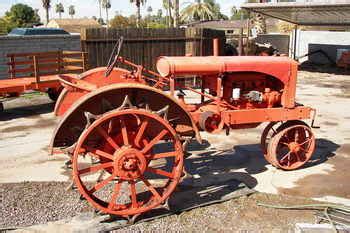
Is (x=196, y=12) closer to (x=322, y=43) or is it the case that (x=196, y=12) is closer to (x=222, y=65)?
(x=322, y=43)

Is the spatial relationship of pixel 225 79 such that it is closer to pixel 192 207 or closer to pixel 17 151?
pixel 192 207

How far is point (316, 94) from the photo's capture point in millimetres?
12305

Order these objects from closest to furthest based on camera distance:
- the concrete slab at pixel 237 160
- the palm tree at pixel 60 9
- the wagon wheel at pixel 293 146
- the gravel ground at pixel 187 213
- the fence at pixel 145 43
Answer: the gravel ground at pixel 187 213 < the concrete slab at pixel 237 160 < the wagon wheel at pixel 293 146 < the fence at pixel 145 43 < the palm tree at pixel 60 9

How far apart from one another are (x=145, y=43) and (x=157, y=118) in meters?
9.05

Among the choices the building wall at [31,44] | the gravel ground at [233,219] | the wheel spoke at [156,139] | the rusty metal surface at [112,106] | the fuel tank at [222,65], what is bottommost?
the gravel ground at [233,219]

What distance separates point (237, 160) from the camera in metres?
6.25

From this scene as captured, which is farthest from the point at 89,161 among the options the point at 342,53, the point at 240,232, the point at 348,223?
the point at 342,53

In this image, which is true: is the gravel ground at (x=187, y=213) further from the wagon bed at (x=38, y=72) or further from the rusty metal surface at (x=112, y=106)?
the wagon bed at (x=38, y=72)

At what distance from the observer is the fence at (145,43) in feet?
39.1

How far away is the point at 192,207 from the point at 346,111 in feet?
Answer: 22.6

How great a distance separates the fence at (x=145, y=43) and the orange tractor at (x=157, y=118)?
21.4ft

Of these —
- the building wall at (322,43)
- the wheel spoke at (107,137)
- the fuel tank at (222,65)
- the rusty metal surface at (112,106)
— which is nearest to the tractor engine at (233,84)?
the fuel tank at (222,65)

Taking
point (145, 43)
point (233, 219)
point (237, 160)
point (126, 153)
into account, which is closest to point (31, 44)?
point (145, 43)

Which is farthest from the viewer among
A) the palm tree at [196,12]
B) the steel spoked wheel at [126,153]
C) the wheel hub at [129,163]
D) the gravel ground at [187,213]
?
the palm tree at [196,12]
